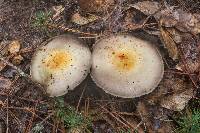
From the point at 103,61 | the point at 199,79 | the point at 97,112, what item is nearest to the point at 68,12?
the point at 103,61

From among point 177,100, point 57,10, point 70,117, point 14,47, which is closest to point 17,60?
point 14,47

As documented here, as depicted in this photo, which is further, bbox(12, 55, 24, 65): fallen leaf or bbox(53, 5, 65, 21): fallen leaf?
bbox(53, 5, 65, 21): fallen leaf

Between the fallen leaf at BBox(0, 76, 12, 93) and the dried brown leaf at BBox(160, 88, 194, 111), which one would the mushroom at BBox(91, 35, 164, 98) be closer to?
the dried brown leaf at BBox(160, 88, 194, 111)

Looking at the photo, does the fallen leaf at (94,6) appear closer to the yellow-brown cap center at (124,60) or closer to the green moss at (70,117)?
the yellow-brown cap center at (124,60)

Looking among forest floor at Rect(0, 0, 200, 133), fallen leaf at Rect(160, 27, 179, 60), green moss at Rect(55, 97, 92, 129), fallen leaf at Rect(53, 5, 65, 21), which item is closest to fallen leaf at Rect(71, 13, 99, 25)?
forest floor at Rect(0, 0, 200, 133)

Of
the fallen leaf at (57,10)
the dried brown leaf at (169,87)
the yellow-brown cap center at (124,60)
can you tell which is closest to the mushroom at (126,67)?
the yellow-brown cap center at (124,60)

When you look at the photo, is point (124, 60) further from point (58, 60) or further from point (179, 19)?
point (179, 19)

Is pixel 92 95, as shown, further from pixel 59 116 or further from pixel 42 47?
pixel 42 47
